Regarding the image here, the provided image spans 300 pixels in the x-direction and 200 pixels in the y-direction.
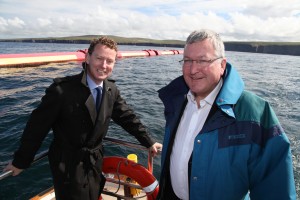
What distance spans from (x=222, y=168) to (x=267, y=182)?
32cm

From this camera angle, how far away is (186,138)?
7.10 ft

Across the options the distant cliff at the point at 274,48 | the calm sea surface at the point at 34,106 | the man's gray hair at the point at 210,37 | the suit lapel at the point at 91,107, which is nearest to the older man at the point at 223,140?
the man's gray hair at the point at 210,37

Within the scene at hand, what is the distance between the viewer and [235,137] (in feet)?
5.84

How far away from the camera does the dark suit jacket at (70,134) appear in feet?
7.98

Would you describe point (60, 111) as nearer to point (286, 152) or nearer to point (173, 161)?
point (173, 161)

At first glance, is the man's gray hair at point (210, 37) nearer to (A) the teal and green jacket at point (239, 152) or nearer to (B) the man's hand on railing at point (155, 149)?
(A) the teal and green jacket at point (239, 152)

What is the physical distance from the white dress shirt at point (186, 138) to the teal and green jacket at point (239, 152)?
0.51ft

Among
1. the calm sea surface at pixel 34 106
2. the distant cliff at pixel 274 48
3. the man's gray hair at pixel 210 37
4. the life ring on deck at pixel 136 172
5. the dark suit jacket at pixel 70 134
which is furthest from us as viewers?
the distant cliff at pixel 274 48

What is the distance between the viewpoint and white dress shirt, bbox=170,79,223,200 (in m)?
2.13

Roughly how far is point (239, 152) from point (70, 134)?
1710 millimetres

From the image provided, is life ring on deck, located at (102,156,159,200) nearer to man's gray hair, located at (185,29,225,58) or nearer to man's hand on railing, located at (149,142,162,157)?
man's hand on railing, located at (149,142,162,157)

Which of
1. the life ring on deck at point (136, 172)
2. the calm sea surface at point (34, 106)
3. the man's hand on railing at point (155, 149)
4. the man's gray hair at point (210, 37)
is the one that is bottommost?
the calm sea surface at point (34, 106)

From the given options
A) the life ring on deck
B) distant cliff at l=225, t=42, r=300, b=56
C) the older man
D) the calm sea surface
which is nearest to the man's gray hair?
the older man

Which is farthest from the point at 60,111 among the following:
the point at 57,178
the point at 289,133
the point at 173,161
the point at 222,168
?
the point at 289,133
